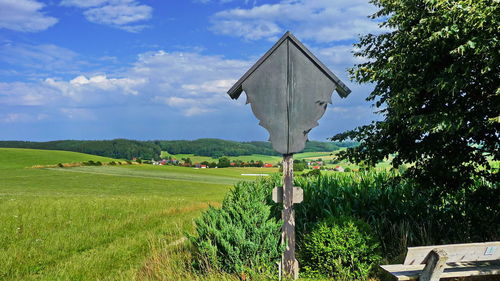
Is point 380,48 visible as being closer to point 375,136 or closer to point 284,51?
point 375,136

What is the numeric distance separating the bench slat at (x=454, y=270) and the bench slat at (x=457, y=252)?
0.09m

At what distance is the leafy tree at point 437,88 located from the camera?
583 cm

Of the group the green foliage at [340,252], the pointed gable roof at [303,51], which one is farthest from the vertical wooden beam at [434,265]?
the pointed gable roof at [303,51]

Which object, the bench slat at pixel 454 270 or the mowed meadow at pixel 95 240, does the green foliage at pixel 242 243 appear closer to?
the mowed meadow at pixel 95 240

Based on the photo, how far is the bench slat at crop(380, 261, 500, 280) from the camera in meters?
4.95

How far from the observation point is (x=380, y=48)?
832cm

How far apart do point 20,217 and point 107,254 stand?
→ 6.28 meters

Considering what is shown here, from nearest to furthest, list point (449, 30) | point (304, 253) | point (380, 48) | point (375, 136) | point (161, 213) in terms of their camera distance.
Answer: point (449, 30) < point (304, 253) < point (375, 136) < point (380, 48) < point (161, 213)

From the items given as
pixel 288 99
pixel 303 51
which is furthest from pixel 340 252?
pixel 303 51

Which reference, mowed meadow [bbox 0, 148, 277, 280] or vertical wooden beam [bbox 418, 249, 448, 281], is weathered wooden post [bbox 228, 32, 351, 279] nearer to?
mowed meadow [bbox 0, 148, 277, 280]

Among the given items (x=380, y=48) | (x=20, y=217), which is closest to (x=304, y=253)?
(x=380, y=48)

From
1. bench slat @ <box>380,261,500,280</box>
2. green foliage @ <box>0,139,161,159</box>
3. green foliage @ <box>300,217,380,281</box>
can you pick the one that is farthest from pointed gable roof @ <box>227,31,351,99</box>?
green foliage @ <box>0,139,161,159</box>

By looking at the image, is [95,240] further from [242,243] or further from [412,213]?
[412,213]

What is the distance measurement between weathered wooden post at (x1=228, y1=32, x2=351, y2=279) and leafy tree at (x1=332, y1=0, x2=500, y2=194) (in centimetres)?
152
